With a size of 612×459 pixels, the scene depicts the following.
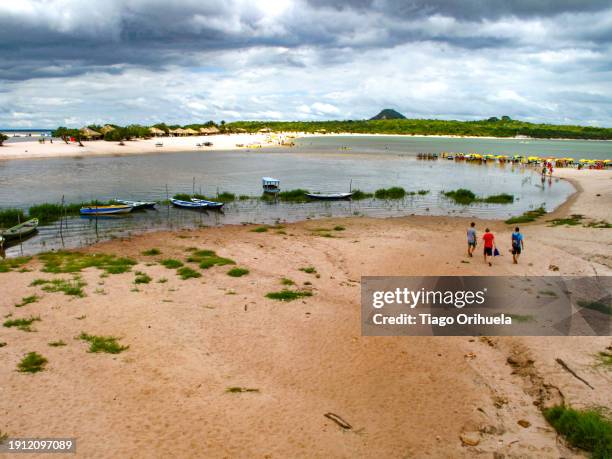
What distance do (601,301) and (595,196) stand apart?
110 ft

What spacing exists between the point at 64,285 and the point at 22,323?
353 cm

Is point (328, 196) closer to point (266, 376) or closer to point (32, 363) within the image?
point (266, 376)

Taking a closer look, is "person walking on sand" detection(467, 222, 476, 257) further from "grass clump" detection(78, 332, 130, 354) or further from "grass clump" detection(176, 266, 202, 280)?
"grass clump" detection(78, 332, 130, 354)

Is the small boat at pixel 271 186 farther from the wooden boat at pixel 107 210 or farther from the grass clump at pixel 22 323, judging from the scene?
the grass clump at pixel 22 323

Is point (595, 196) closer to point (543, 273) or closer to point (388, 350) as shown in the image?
point (543, 273)

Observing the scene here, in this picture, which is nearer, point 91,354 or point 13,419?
point 13,419

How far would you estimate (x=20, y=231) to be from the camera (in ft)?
90.8

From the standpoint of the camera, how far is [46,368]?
11.4 metres

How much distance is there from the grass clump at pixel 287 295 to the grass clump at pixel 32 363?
25.6 feet

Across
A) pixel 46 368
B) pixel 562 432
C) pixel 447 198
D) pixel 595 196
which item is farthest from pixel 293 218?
pixel 595 196

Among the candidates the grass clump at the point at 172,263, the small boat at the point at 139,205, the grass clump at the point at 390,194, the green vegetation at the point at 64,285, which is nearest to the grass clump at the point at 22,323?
the green vegetation at the point at 64,285

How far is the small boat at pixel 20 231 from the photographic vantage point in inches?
1058

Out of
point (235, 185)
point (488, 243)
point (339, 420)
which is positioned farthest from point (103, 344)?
point (235, 185)

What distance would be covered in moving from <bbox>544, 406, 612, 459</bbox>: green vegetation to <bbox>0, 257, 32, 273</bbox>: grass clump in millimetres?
21814
